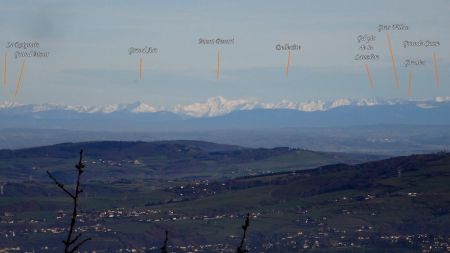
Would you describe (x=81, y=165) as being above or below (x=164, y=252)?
above

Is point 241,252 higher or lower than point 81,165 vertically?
lower

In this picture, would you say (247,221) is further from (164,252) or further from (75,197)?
(75,197)

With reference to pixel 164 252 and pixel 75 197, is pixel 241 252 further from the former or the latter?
pixel 75 197

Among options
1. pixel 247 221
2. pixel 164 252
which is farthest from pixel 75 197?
pixel 247 221

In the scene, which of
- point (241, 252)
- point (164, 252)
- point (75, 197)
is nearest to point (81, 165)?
point (75, 197)

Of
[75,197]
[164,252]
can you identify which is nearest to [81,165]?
[75,197]

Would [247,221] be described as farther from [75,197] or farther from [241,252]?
[75,197]

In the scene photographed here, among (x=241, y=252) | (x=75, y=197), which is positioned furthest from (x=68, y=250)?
(x=241, y=252)
